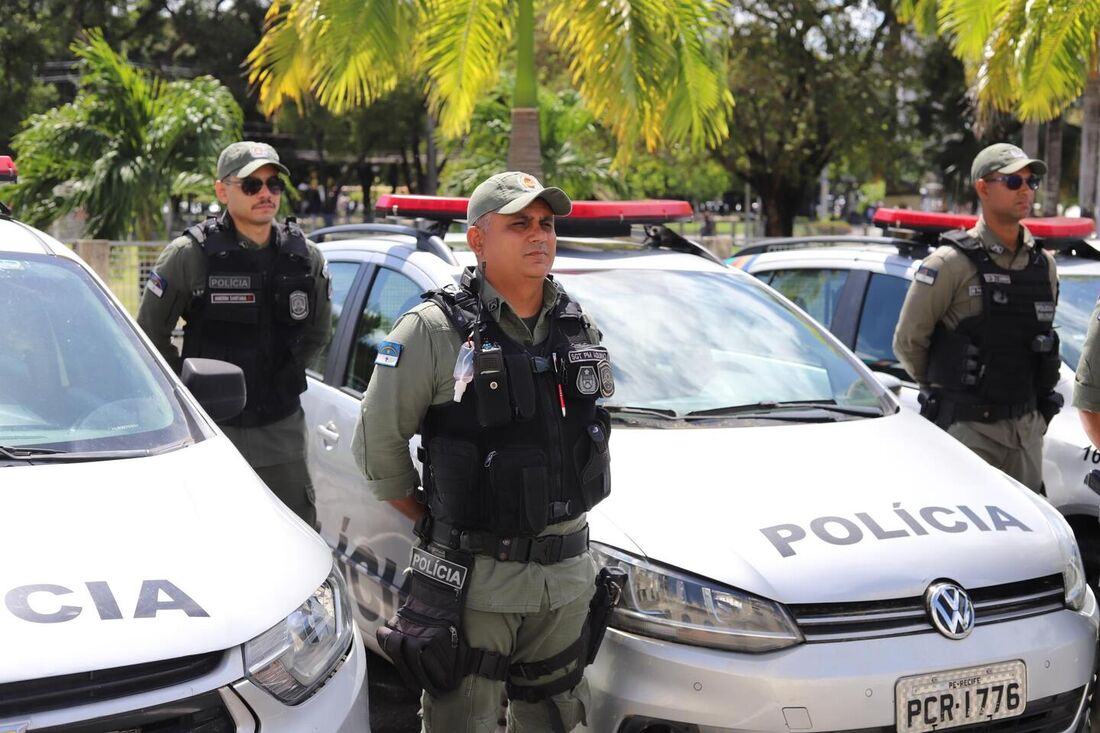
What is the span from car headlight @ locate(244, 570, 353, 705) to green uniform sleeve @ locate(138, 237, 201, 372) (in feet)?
6.69

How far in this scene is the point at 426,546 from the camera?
3051mm

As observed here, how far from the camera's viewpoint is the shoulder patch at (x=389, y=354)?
9.76 ft

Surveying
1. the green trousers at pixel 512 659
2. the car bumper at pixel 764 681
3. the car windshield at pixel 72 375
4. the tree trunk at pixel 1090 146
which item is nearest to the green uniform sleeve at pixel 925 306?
the car bumper at pixel 764 681

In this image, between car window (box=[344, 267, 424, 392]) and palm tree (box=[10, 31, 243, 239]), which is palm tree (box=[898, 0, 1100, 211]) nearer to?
car window (box=[344, 267, 424, 392])

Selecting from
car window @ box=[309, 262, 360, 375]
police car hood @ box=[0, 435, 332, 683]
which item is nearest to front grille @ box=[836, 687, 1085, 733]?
police car hood @ box=[0, 435, 332, 683]

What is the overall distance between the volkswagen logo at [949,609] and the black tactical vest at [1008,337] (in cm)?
172

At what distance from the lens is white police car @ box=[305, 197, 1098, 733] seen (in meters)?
2.92

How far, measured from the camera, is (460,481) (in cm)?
288

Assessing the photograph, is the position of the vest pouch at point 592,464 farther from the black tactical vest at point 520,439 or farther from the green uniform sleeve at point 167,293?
the green uniform sleeve at point 167,293

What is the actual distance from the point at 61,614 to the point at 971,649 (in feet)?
6.93

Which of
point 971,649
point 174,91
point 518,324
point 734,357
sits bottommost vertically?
point 971,649

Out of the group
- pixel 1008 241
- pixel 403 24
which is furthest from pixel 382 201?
pixel 403 24

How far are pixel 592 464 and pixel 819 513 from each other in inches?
27.9

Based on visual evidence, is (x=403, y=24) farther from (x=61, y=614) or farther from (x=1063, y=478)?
(x=61, y=614)
